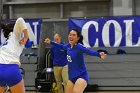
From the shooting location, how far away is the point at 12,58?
4465 millimetres

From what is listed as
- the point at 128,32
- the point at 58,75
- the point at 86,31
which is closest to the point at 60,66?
the point at 58,75

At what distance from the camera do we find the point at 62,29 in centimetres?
1192

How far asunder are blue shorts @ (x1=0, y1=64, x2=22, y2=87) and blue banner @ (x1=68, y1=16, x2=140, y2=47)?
6848mm

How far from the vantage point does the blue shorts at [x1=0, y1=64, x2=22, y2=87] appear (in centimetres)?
436

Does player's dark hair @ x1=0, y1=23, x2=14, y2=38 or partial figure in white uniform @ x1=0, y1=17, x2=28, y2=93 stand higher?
player's dark hair @ x1=0, y1=23, x2=14, y2=38

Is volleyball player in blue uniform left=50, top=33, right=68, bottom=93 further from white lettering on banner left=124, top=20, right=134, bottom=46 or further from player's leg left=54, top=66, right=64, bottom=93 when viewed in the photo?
white lettering on banner left=124, top=20, right=134, bottom=46

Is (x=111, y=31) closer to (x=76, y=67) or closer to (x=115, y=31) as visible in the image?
(x=115, y=31)

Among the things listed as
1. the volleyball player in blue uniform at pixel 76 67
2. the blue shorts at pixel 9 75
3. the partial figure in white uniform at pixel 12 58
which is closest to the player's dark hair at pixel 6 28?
the partial figure in white uniform at pixel 12 58

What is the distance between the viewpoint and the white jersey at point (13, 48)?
4453mm

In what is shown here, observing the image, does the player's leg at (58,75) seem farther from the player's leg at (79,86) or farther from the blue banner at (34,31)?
the player's leg at (79,86)

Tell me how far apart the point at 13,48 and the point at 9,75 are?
0.38 m

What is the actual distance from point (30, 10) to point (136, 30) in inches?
208

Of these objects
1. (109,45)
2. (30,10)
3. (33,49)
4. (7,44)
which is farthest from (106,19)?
(7,44)

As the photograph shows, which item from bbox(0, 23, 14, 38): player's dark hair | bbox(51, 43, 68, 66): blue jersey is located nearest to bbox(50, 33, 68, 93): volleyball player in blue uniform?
bbox(51, 43, 68, 66): blue jersey
